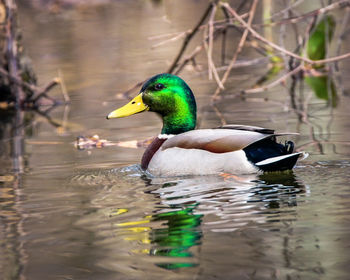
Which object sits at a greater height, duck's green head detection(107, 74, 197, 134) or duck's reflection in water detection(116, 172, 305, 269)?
duck's green head detection(107, 74, 197, 134)

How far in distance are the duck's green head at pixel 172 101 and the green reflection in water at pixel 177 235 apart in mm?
1841

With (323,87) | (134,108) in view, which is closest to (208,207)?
(134,108)

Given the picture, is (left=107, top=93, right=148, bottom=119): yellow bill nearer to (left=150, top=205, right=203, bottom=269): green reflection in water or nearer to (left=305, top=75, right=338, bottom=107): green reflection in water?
(left=150, top=205, right=203, bottom=269): green reflection in water

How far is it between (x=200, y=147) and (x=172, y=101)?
820mm

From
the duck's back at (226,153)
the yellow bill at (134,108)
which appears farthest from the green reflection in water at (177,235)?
the yellow bill at (134,108)

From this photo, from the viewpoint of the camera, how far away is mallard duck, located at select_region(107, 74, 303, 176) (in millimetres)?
6820

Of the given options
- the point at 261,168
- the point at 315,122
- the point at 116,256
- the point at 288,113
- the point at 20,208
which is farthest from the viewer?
the point at 288,113

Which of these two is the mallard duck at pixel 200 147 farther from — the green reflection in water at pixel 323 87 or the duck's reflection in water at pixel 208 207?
the green reflection in water at pixel 323 87

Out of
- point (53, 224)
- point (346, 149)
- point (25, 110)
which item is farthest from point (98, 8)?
point (53, 224)

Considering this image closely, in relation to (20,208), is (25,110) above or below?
above

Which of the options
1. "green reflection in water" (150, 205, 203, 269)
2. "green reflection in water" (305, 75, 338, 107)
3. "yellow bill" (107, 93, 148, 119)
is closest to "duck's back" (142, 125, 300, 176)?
"yellow bill" (107, 93, 148, 119)

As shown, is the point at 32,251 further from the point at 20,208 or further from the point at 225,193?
the point at 225,193

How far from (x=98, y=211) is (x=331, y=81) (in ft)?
24.3

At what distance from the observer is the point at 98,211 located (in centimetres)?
605
